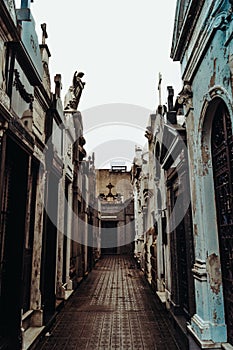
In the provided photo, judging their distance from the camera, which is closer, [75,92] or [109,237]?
[75,92]

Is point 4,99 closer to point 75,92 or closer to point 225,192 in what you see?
point 225,192

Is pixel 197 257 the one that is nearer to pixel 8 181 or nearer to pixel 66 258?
pixel 8 181

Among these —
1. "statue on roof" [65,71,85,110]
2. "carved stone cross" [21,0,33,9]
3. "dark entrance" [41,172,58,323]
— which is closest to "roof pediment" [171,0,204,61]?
"carved stone cross" [21,0,33,9]

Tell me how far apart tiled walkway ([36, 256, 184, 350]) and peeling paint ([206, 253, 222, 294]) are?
1353mm

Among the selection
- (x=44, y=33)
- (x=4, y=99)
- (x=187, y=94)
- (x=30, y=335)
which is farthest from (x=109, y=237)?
(x=4, y=99)

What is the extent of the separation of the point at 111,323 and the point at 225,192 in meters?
3.30

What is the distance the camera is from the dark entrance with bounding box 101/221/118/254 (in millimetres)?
22375

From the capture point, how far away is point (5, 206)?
144 inches

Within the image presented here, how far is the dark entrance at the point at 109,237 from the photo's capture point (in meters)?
22.4

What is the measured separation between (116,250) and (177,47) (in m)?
19.6

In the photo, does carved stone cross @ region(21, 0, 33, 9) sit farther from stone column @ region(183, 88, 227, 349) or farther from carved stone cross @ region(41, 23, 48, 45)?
stone column @ region(183, 88, 227, 349)

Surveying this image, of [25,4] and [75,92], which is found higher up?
[75,92]

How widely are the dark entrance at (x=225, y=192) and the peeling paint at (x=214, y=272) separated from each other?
0.18ft

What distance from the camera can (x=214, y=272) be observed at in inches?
123
